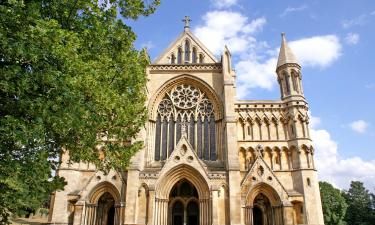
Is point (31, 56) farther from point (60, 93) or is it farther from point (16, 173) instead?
point (16, 173)

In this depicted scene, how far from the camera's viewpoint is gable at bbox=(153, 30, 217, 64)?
1092 inches

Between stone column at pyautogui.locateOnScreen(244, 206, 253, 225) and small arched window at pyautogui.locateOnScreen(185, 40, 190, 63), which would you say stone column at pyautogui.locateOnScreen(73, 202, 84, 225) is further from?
small arched window at pyautogui.locateOnScreen(185, 40, 190, 63)

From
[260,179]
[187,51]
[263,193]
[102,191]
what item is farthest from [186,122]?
[102,191]

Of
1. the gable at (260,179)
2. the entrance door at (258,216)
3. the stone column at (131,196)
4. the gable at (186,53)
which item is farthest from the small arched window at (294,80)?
the stone column at (131,196)

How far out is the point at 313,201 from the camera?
870 inches

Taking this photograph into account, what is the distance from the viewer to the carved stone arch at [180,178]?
2153 cm

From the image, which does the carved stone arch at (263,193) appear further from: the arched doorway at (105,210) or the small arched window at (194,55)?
the small arched window at (194,55)

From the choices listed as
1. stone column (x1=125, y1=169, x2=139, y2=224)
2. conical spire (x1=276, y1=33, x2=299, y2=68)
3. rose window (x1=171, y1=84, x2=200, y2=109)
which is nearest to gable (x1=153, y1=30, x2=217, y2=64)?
rose window (x1=171, y1=84, x2=200, y2=109)

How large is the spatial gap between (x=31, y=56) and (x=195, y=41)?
22.0 meters

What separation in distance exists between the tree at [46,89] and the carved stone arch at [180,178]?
36.4 feet

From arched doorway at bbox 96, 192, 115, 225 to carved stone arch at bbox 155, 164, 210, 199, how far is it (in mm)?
Result: 4577

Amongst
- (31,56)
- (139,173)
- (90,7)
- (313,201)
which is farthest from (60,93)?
(313,201)

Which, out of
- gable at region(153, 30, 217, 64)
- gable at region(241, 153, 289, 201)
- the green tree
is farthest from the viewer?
the green tree

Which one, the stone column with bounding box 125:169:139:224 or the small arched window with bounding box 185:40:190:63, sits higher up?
the small arched window with bounding box 185:40:190:63
